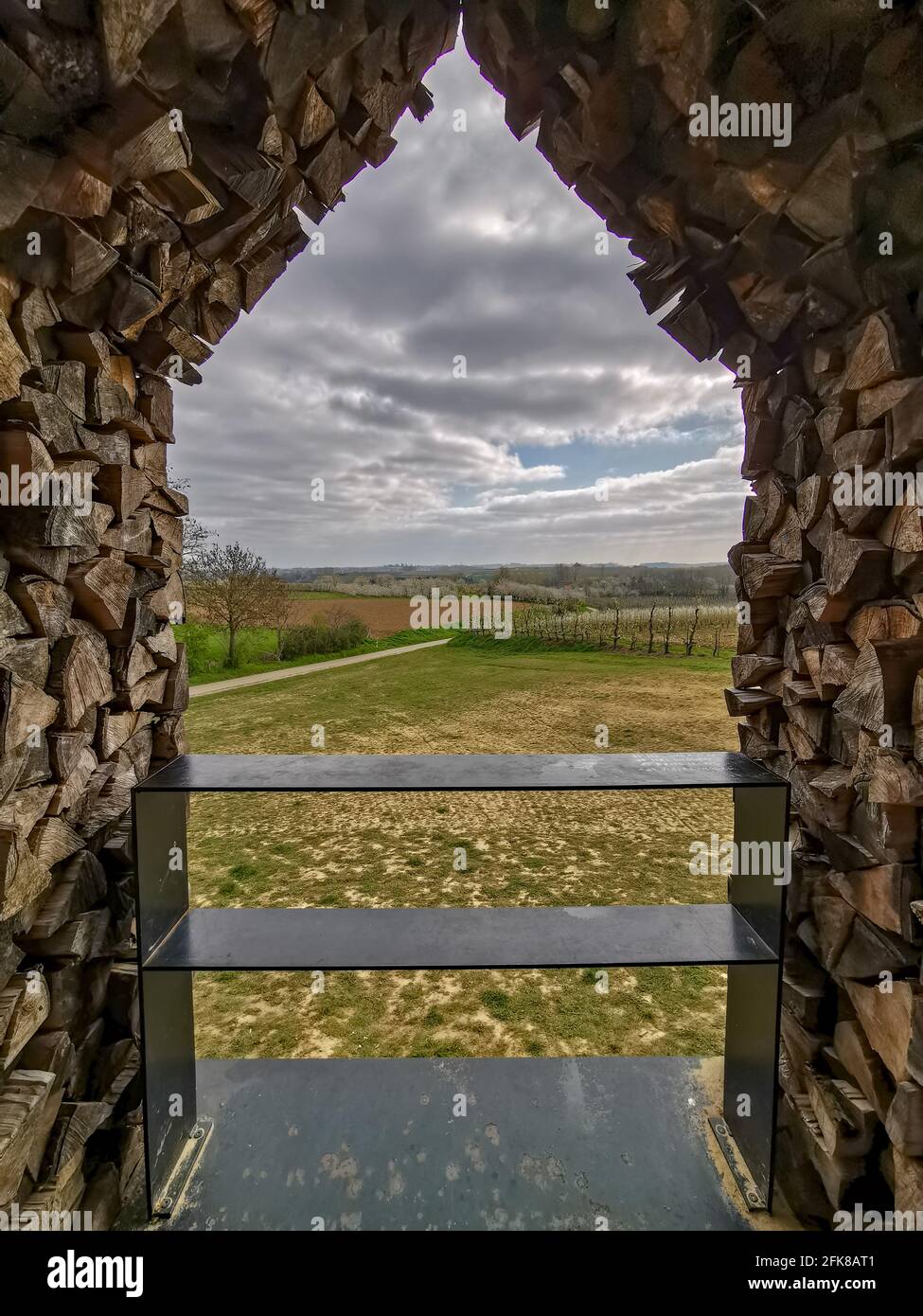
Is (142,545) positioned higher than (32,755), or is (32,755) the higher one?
(142,545)

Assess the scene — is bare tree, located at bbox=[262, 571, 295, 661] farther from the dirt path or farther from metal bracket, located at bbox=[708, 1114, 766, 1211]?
metal bracket, located at bbox=[708, 1114, 766, 1211]

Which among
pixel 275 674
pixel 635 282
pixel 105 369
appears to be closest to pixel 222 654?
pixel 275 674

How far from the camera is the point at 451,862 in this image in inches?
172

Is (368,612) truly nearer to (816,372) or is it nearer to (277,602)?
(277,602)

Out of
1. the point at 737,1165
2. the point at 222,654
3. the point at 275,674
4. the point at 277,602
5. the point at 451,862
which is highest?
the point at 277,602

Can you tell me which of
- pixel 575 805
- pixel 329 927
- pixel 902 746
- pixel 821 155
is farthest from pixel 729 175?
pixel 575 805

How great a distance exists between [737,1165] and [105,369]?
3.58 meters

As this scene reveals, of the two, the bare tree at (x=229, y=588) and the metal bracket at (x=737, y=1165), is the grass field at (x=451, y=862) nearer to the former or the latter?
the metal bracket at (x=737, y=1165)

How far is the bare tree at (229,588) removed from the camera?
12.1 meters
